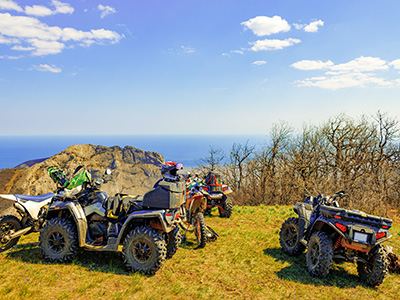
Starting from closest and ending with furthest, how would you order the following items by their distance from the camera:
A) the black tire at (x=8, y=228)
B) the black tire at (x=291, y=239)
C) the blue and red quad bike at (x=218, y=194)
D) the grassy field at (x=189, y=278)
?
the grassy field at (x=189, y=278) → the black tire at (x=8, y=228) → the black tire at (x=291, y=239) → the blue and red quad bike at (x=218, y=194)

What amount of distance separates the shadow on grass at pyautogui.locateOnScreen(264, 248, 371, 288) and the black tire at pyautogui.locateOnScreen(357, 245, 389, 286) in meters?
0.27

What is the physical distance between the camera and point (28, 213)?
7.46 meters

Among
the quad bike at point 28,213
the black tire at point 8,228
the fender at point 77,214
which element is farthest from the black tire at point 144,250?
the black tire at point 8,228

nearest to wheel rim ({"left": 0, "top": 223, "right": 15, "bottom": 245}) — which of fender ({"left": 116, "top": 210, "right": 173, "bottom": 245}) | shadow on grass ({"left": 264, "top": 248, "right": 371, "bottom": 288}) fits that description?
fender ({"left": 116, "top": 210, "right": 173, "bottom": 245})

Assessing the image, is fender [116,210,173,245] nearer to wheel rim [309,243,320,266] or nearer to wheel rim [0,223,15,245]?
wheel rim [0,223,15,245]

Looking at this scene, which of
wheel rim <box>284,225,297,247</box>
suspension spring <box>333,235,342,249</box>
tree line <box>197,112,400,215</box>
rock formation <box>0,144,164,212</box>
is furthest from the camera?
tree line <box>197,112,400,215</box>

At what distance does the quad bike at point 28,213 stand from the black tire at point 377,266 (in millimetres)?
7627

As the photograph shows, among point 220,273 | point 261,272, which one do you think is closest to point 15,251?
point 220,273

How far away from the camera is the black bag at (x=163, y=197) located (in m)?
6.29

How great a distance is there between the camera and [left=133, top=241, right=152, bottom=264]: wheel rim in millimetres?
6141

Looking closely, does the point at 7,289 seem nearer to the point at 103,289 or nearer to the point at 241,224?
the point at 103,289

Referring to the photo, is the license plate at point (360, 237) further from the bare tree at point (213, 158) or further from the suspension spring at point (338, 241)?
the bare tree at point (213, 158)

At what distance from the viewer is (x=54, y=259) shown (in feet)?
21.2

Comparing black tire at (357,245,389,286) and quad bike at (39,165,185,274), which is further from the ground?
quad bike at (39,165,185,274)
